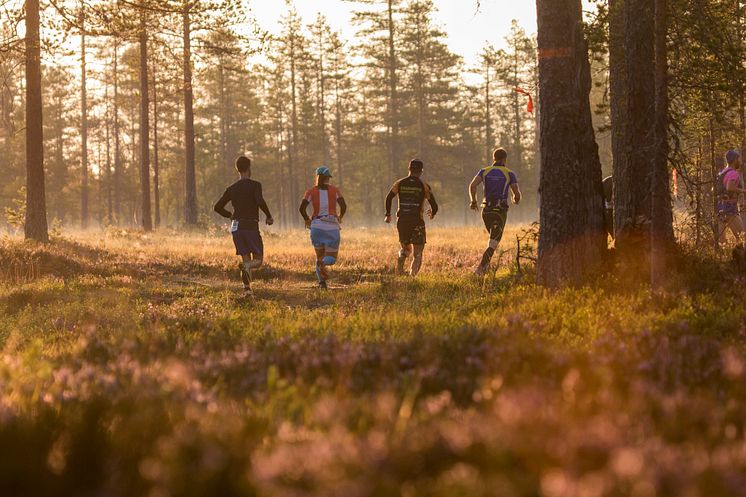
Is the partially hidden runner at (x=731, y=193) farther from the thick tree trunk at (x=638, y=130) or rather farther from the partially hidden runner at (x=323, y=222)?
the partially hidden runner at (x=323, y=222)

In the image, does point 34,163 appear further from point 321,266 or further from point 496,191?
point 496,191

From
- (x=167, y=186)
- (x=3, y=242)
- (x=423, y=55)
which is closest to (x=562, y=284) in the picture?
(x=3, y=242)

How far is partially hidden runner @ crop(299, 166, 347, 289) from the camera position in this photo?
1347 centimetres

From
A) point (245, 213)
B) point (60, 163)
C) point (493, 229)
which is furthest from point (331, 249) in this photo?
point (60, 163)

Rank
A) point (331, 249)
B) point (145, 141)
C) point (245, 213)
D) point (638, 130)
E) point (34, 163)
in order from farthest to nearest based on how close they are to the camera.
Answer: point (145, 141), point (34, 163), point (331, 249), point (245, 213), point (638, 130)

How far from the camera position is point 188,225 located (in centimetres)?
3575

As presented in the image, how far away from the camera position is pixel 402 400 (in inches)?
164

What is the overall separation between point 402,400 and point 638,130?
23.8 ft

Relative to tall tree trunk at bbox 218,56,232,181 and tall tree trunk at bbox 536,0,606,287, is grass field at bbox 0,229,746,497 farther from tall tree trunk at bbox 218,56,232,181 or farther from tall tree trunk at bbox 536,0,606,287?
tall tree trunk at bbox 218,56,232,181

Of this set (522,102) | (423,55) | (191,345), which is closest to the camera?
(191,345)

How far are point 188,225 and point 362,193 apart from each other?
203 ft

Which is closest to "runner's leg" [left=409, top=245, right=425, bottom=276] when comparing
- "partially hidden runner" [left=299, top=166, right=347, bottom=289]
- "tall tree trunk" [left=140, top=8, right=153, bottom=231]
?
"partially hidden runner" [left=299, top=166, right=347, bottom=289]

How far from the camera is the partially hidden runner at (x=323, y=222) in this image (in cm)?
1347

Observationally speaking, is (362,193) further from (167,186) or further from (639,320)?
(639,320)
